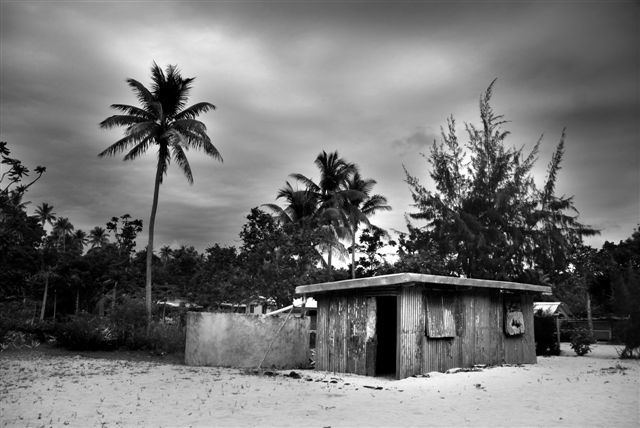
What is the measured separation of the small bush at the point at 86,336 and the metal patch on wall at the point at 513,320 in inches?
574

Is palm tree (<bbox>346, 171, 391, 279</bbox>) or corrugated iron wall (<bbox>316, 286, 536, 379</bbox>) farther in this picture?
palm tree (<bbox>346, 171, 391, 279</bbox>)

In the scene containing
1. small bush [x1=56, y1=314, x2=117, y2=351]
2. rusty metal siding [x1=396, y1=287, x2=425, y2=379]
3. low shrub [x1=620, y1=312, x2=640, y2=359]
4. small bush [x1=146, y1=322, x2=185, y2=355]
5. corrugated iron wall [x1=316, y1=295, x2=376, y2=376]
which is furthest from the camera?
small bush [x1=56, y1=314, x2=117, y2=351]

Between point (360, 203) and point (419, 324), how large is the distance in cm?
2266

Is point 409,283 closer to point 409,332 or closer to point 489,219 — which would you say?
point 409,332

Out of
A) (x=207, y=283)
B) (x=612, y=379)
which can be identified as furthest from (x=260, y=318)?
(x=207, y=283)

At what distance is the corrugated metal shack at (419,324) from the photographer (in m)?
12.6

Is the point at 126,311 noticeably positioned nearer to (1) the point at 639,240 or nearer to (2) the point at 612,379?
(2) the point at 612,379

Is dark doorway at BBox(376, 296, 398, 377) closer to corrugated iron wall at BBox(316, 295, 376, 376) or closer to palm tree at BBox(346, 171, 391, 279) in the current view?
corrugated iron wall at BBox(316, 295, 376, 376)

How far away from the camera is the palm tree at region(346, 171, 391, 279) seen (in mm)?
32719

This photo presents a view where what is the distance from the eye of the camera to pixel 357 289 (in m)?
13.8

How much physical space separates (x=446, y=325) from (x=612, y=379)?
406 cm

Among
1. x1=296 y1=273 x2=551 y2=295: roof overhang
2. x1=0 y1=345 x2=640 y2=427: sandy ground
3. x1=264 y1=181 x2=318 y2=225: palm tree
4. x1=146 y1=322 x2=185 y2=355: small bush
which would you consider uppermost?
x1=264 y1=181 x2=318 y2=225: palm tree

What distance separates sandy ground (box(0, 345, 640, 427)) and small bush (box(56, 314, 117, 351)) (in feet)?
15.6

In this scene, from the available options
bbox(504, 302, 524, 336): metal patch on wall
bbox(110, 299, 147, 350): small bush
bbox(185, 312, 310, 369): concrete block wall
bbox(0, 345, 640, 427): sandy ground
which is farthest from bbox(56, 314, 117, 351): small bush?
bbox(504, 302, 524, 336): metal patch on wall
